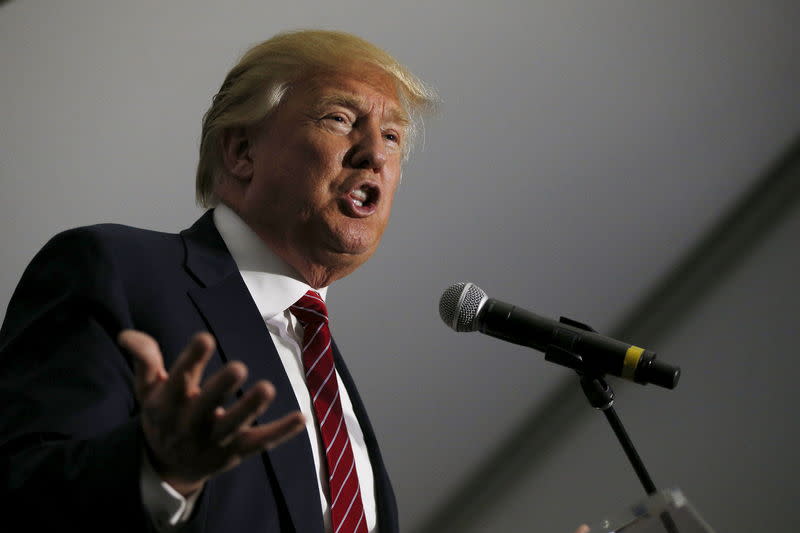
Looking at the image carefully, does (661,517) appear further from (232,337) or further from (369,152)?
(369,152)

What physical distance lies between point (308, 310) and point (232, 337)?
0.21 meters

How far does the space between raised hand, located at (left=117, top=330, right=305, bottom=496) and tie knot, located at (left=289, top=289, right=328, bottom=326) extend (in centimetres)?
67

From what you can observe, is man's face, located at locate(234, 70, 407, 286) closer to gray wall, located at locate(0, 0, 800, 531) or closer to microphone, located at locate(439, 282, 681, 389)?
microphone, located at locate(439, 282, 681, 389)

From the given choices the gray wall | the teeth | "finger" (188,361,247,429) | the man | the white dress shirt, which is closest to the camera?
"finger" (188,361,247,429)

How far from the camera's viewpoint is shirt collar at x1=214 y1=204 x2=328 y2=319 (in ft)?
4.50

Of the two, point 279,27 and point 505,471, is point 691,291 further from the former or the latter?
point 279,27

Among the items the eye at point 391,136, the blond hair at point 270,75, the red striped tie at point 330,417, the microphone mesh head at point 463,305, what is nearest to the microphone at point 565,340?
the microphone mesh head at point 463,305

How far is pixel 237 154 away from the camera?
5.24 feet

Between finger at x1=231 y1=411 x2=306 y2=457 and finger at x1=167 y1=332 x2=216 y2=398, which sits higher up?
finger at x1=167 y1=332 x2=216 y2=398

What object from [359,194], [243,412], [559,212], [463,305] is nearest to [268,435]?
[243,412]

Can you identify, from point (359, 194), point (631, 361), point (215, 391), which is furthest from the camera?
point (359, 194)

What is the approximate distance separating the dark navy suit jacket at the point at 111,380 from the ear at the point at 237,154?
21cm

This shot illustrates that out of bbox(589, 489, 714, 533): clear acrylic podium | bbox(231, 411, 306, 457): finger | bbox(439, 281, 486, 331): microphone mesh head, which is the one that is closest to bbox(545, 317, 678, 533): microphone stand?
bbox(439, 281, 486, 331): microphone mesh head

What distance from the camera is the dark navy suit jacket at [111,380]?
2.63 feet
